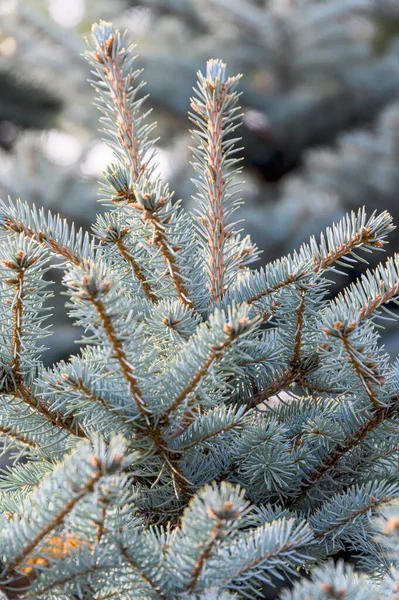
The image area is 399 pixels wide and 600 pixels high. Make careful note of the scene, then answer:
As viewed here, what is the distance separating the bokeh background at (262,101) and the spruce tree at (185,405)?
6.36 ft

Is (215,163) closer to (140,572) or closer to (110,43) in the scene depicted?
(110,43)

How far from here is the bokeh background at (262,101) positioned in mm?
2457

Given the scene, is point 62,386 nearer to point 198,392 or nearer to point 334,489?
point 198,392

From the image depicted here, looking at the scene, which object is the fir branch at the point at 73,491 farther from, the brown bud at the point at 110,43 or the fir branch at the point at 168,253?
the brown bud at the point at 110,43

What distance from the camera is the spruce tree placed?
277 millimetres

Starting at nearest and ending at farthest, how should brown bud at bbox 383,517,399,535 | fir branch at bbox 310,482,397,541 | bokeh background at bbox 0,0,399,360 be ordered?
brown bud at bbox 383,517,399,535 < fir branch at bbox 310,482,397,541 < bokeh background at bbox 0,0,399,360

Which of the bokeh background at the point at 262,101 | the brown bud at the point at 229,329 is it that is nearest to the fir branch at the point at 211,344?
the brown bud at the point at 229,329

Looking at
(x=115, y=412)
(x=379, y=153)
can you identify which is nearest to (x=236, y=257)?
(x=115, y=412)

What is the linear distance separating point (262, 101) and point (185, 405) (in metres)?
2.58

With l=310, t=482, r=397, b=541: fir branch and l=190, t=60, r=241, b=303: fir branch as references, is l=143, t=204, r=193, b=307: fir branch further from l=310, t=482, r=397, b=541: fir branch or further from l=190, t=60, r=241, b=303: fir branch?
l=310, t=482, r=397, b=541: fir branch

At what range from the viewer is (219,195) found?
40cm

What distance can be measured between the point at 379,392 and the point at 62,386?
18cm

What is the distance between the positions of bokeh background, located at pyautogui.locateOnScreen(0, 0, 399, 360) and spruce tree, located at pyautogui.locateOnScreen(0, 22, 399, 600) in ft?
6.36

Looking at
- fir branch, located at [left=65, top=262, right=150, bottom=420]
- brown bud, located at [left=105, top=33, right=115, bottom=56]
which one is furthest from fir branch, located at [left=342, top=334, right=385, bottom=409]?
brown bud, located at [left=105, top=33, right=115, bottom=56]
